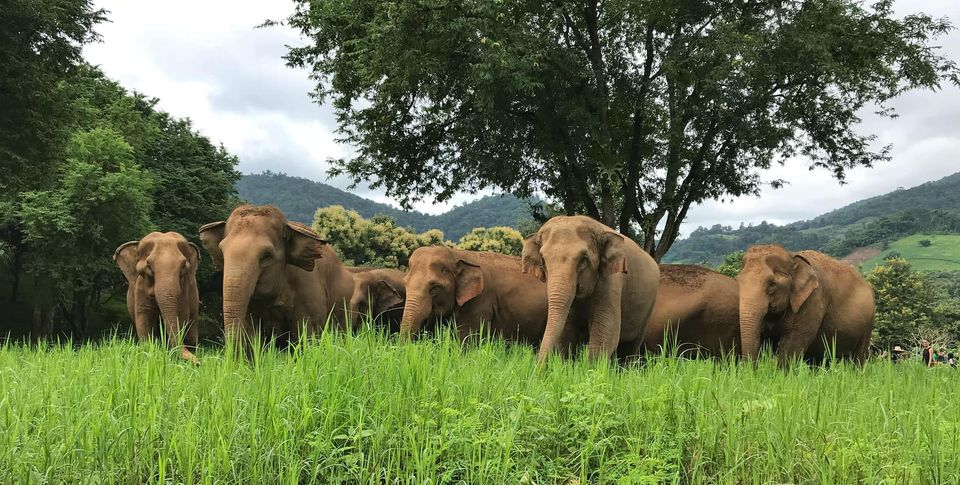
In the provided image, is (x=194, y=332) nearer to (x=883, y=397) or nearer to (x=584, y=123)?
(x=883, y=397)

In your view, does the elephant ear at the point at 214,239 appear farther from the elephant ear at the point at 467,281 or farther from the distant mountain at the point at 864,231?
the distant mountain at the point at 864,231

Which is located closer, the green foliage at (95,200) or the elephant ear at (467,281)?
the elephant ear at (467,281)

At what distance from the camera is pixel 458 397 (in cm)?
428

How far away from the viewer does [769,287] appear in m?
8.68

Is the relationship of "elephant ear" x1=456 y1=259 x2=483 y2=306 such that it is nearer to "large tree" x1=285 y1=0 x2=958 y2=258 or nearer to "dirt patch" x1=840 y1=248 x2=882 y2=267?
"large tree" x1=285 y1=0 x2=958 y2=258

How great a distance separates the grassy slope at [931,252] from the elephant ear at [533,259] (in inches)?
4609

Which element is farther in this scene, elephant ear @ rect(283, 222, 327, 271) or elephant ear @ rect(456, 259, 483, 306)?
elephant ear @ rect(456, 259, 483, 306)

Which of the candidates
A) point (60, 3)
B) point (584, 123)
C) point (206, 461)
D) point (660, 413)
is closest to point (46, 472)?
point (206, 461)

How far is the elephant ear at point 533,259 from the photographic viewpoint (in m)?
7.70

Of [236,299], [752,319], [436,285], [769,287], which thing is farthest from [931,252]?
[236,299]

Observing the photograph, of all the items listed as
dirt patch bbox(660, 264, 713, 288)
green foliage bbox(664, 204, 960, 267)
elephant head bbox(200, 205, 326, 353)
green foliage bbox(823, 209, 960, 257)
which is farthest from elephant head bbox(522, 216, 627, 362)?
green foliage bbox(823, 209, 960, 257)

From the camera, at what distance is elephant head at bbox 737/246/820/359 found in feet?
28.0

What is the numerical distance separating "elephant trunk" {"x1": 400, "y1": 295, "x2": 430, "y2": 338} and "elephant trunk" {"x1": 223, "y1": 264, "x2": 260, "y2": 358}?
8.12ft

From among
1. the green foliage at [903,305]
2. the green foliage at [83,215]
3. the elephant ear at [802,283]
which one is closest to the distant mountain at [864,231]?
the green foliage at [903,305]
